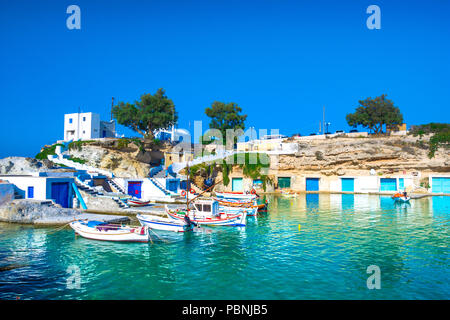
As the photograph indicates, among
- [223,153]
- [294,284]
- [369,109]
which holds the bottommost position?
[294,284]

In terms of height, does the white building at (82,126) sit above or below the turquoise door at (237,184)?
above

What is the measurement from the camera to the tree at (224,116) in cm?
7219

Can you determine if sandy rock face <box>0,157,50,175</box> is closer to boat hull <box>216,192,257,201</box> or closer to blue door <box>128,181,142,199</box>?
blue door <box>128,181,142,199</box>

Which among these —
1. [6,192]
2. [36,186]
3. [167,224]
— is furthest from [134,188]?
[167,224]

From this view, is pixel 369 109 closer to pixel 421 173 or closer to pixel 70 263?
pixel 421 173

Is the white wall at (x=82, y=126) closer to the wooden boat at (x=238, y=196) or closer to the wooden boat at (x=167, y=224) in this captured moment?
the wooden boat at (x=238, y=196)

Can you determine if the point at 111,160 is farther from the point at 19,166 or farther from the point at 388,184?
the point at 388,184

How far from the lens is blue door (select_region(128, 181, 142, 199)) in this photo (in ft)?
139

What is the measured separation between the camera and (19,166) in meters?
36.9

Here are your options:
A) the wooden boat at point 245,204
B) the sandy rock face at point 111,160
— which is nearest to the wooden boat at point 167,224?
the wooden boat at point 245,204

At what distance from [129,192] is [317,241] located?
28.7m

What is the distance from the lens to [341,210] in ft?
120

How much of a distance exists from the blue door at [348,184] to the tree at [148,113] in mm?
37146
